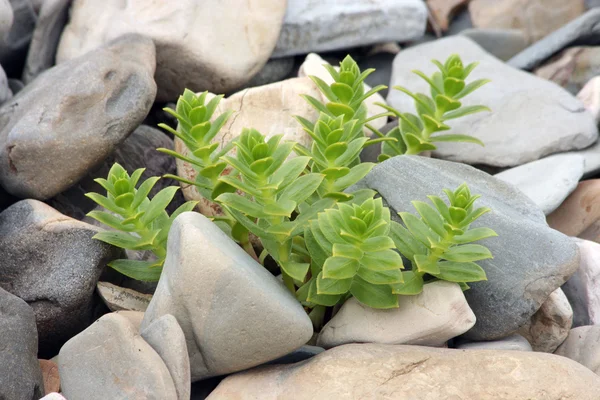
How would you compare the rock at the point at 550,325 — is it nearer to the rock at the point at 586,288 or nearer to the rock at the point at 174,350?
the rock at the point at 586,288

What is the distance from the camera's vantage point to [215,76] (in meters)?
3.37

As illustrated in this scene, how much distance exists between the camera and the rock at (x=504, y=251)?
2.25m

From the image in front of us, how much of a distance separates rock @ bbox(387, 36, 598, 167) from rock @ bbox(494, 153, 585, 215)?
0.16m

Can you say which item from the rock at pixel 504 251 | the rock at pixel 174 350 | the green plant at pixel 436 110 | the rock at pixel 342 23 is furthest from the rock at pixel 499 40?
the rock at pixel 174 350

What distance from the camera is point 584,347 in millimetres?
2410

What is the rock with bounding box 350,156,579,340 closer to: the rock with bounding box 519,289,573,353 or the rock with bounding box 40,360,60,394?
the rock with bounding box 519,289,573,353

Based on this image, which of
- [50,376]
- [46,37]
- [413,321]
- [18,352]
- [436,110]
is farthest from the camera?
[46,37]

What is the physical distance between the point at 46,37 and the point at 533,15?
313 cm

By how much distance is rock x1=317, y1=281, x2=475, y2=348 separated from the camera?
7.05ft

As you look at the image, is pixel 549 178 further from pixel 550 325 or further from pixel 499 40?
pixel 499 40

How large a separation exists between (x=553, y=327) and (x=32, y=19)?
2916mm

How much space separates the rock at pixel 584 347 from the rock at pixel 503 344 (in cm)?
17

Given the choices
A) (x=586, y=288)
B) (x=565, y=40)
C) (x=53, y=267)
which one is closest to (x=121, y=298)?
(x=53, y=267)

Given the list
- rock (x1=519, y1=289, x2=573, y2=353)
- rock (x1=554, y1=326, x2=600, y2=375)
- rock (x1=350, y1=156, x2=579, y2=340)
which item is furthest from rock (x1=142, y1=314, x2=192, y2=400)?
rock (x1=554, y1=326, x2=600, y2=375)
